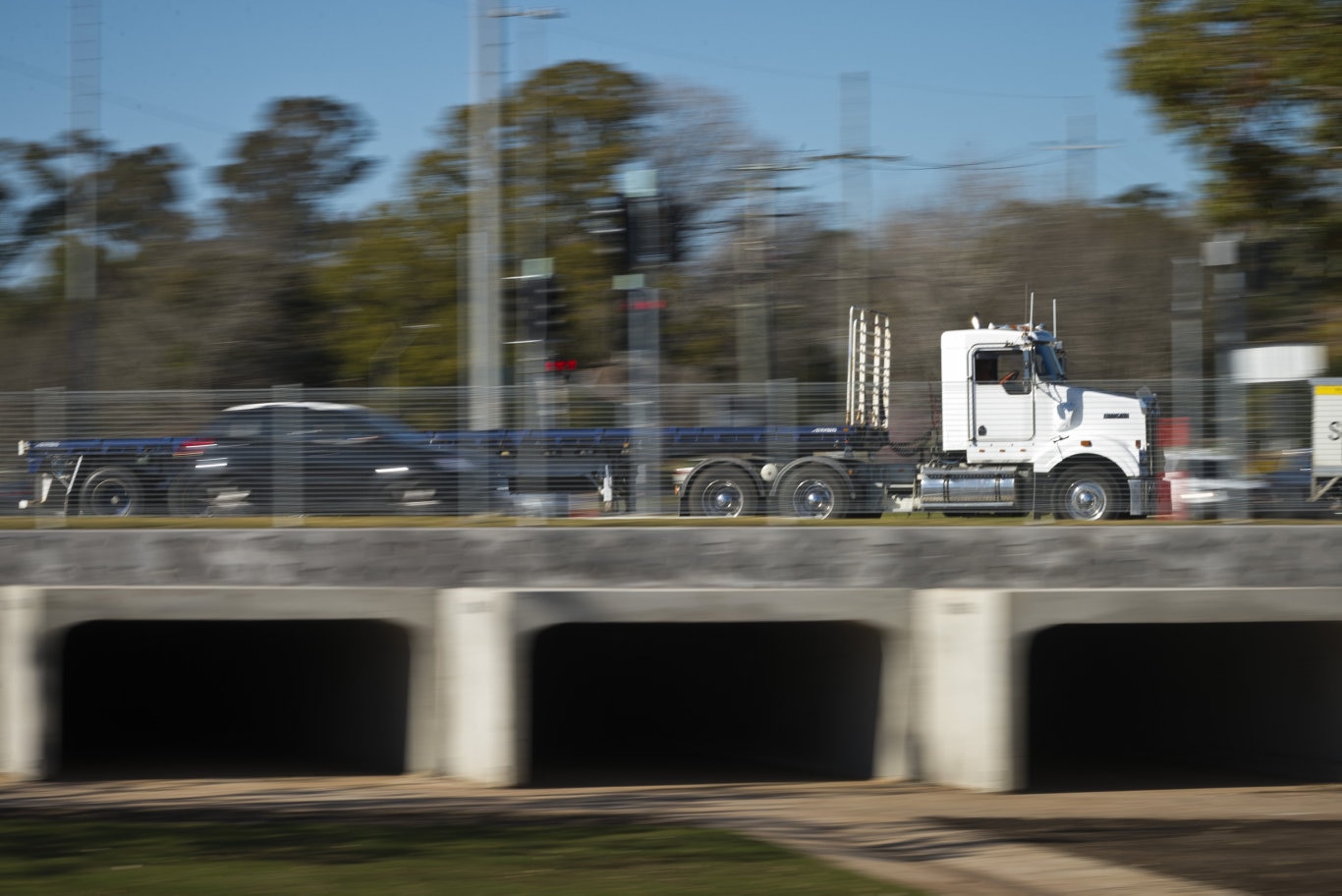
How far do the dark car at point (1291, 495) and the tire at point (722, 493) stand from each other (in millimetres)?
4775

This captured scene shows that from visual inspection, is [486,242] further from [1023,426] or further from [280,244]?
[280,244]

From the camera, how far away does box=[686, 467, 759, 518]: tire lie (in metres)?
14.4

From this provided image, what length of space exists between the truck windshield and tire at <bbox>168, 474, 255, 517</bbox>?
1208 centimetres

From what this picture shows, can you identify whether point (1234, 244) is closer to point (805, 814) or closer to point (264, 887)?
point (805, 814)

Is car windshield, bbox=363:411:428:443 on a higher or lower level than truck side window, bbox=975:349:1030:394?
lower

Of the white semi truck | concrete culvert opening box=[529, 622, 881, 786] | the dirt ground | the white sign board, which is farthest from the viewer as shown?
the white semi truck

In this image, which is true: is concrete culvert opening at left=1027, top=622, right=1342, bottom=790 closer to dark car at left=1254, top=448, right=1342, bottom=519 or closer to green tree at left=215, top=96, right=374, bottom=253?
dark car at left=1254, top=448, right=1342, bottom=519

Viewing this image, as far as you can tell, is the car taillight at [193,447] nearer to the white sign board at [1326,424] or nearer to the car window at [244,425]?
the car window at [244,425]

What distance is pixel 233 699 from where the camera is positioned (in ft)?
53.2

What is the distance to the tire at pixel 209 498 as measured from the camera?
523 inches

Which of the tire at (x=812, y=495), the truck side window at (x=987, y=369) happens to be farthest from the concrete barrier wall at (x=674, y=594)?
the truck side window at (x=987, y=369)

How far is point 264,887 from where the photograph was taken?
287 inches

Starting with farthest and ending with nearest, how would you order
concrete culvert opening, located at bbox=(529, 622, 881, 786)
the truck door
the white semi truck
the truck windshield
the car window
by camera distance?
the truck windshield, the truck door, the white semi truck, the car window, concrete culvert opening, located at bbox=(529, 622, 881, 786)

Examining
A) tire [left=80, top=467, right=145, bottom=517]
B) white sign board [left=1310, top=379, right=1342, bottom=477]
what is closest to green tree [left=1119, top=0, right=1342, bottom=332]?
white sign board [left=1310, top=379, right=1342, bottom=477]
